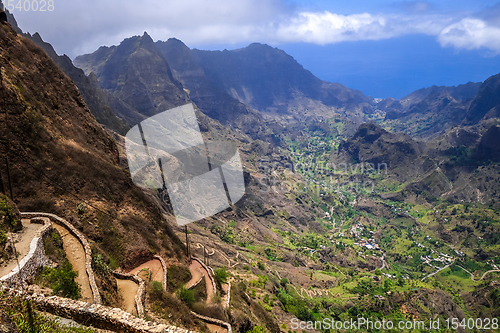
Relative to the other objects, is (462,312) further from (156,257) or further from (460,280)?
(156,257)

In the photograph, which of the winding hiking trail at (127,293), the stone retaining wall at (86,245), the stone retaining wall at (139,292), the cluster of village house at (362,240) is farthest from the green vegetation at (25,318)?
the cluster of village house at (362,240)

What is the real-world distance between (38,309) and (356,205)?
148 meters

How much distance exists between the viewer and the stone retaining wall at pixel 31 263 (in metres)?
10.7

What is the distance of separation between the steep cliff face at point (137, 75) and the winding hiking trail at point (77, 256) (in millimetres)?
130604

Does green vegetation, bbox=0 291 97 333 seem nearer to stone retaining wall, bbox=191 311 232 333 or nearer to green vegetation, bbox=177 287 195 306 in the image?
green vegetation, bbox=177 287 195 306

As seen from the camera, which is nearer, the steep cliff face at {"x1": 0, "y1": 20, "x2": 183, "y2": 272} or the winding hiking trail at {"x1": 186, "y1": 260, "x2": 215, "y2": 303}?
the steep cliff face at {"x1": 0, "y1": 20, "x2": 183, "y2": 272}

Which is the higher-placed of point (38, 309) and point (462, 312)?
point (38, 309)

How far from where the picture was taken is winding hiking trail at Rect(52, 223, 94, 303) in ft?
42.9

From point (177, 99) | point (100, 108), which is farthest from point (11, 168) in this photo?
point (177, 99)

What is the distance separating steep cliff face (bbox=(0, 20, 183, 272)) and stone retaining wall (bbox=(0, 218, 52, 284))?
4.51m

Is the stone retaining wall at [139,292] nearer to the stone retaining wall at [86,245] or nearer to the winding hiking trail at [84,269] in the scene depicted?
the winding hiking trail at [84,269]

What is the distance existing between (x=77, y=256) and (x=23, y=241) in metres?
2.66

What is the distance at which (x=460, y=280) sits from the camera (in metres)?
83.0

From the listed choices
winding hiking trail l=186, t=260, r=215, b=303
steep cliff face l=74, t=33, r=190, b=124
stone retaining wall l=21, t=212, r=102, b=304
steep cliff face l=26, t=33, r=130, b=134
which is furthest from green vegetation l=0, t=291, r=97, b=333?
steep cliff face l=74, t=33, r=190, b=124
